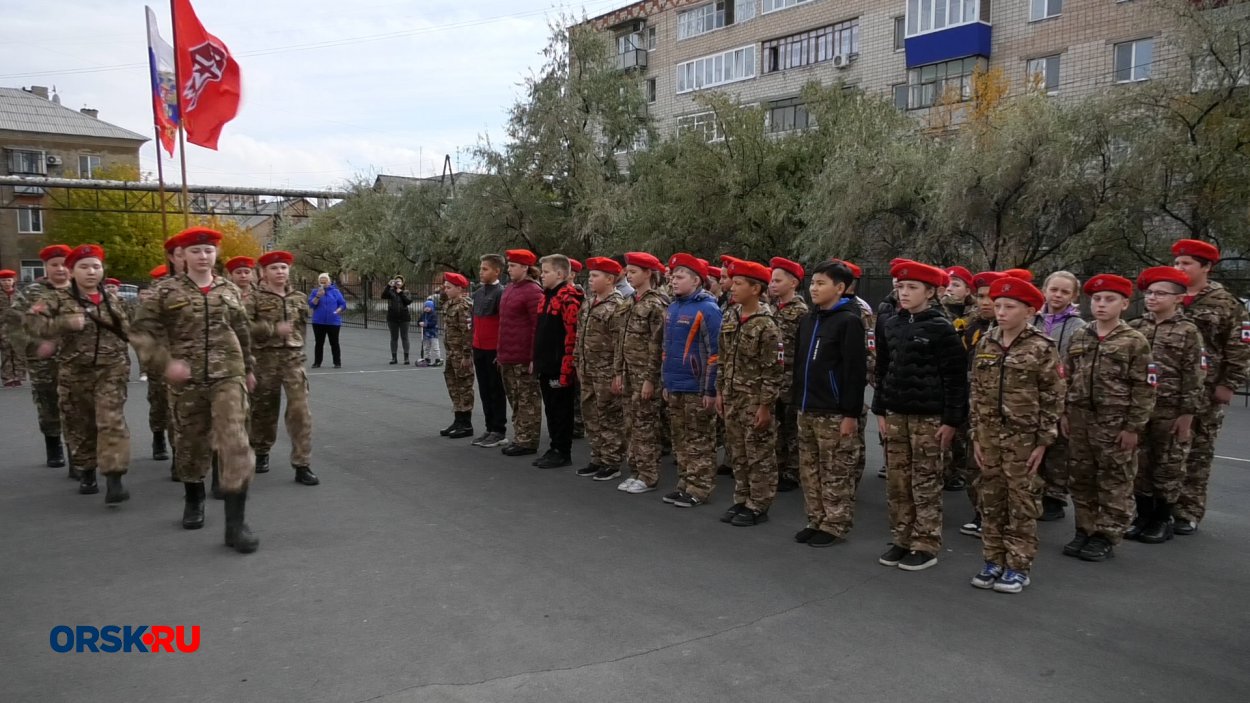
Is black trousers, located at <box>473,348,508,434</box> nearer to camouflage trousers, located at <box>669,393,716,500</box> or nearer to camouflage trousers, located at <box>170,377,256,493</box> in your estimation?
camouflage trousers, located at <box>669,393,716,500</box>

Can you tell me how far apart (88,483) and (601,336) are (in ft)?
15.0

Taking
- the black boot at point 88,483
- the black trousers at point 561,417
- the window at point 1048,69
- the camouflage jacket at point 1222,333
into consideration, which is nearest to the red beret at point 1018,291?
the camouflage jacket at point 1222,333

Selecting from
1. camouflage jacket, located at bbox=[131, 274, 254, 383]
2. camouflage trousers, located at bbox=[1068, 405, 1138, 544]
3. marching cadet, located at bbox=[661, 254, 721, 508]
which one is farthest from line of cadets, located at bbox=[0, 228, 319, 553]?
camouflage trousers, located at bbox=[1068, 405, 1138, 544]

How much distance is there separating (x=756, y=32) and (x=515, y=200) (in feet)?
54.4

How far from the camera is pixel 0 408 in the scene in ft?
40.1

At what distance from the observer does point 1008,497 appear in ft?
16.7

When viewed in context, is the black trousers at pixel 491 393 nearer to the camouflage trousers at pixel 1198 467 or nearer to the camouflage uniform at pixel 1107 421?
the camouflage uniform at pixel 1107 421

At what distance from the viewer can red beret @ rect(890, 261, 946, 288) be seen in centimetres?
537

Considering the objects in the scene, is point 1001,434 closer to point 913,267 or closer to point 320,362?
point 913,267

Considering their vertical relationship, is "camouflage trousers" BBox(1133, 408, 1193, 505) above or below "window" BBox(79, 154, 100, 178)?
below

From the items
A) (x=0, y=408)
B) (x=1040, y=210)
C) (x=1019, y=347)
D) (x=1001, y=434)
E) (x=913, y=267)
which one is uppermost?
(x=1040, y=210)

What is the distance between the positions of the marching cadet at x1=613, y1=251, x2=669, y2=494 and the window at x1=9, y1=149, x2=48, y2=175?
62.9 metres

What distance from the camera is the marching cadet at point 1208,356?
6250mm

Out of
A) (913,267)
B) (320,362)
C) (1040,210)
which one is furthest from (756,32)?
(913,267)
